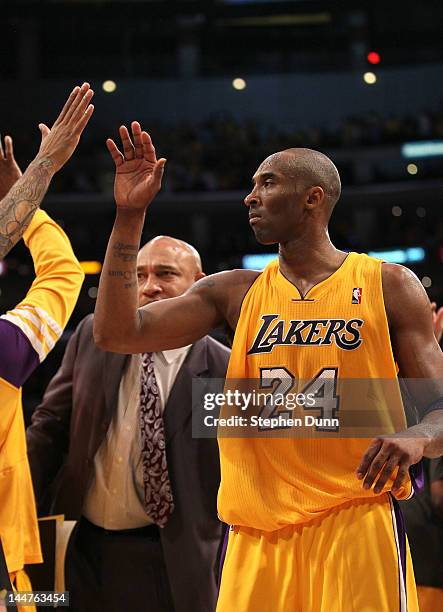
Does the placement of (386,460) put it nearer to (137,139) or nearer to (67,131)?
(137,139)

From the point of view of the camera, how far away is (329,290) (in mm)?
2496

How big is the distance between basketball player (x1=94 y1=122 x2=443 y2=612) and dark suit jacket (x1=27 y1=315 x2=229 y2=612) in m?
0.88

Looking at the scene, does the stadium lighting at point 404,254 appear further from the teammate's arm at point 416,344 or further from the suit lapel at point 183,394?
the teammate's arm at point 416,344

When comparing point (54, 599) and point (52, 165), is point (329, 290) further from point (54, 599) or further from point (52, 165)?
point (54, 599)

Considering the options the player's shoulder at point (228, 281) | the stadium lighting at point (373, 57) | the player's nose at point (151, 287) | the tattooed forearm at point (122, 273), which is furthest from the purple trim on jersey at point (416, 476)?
the stadium lighting at point (373, 57)

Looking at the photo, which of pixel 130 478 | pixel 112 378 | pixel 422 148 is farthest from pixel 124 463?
pixel 422 148

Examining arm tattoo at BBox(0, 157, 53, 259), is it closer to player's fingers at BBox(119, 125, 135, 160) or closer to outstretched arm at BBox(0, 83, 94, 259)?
outstretched arm at BBox(0, 83, 94, 259)

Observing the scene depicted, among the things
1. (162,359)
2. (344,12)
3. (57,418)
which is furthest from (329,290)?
(344,12)

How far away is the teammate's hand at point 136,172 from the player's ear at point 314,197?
0.44 metres

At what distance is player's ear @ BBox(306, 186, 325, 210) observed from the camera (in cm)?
262

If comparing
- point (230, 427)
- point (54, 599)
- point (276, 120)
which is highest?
point (276, 120)

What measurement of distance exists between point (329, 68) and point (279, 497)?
15.1 m

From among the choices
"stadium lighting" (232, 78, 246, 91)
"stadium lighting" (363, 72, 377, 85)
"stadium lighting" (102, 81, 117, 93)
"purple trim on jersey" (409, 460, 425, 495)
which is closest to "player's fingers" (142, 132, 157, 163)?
"purple trim on jersey" (409, 460, 425, 495)

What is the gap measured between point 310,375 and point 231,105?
14.0m
